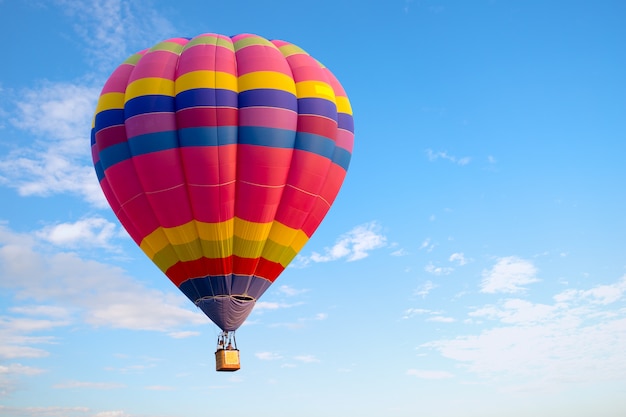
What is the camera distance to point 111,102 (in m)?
21.6

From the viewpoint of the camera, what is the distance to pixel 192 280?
2097 centimetres

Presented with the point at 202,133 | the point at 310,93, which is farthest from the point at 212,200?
the point at 310,93

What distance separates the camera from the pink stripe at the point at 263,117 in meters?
20.3

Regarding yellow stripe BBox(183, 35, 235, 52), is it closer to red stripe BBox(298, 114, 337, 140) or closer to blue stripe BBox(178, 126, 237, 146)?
blue stripe BBox(178, 126, 237, 146)

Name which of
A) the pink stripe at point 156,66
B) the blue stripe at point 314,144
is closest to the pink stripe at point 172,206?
the pink stripe at point 156,66

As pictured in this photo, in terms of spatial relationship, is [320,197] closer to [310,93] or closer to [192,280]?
[310,93]

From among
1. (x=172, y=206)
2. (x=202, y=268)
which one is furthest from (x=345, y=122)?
(x=202, y=268)

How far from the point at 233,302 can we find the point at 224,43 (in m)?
8.25

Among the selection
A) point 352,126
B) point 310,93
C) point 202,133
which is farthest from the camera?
point 352,126

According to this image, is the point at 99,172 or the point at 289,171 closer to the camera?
the point at 289,171

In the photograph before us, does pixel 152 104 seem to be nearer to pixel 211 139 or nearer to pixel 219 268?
pixel 211 139

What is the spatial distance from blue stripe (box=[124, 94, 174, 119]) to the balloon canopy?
30 millimetres

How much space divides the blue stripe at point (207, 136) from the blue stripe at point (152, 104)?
877mm

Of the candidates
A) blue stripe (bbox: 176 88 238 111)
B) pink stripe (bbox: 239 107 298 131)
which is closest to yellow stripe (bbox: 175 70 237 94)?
blue stripe (bbox: 176 88 238 111)
